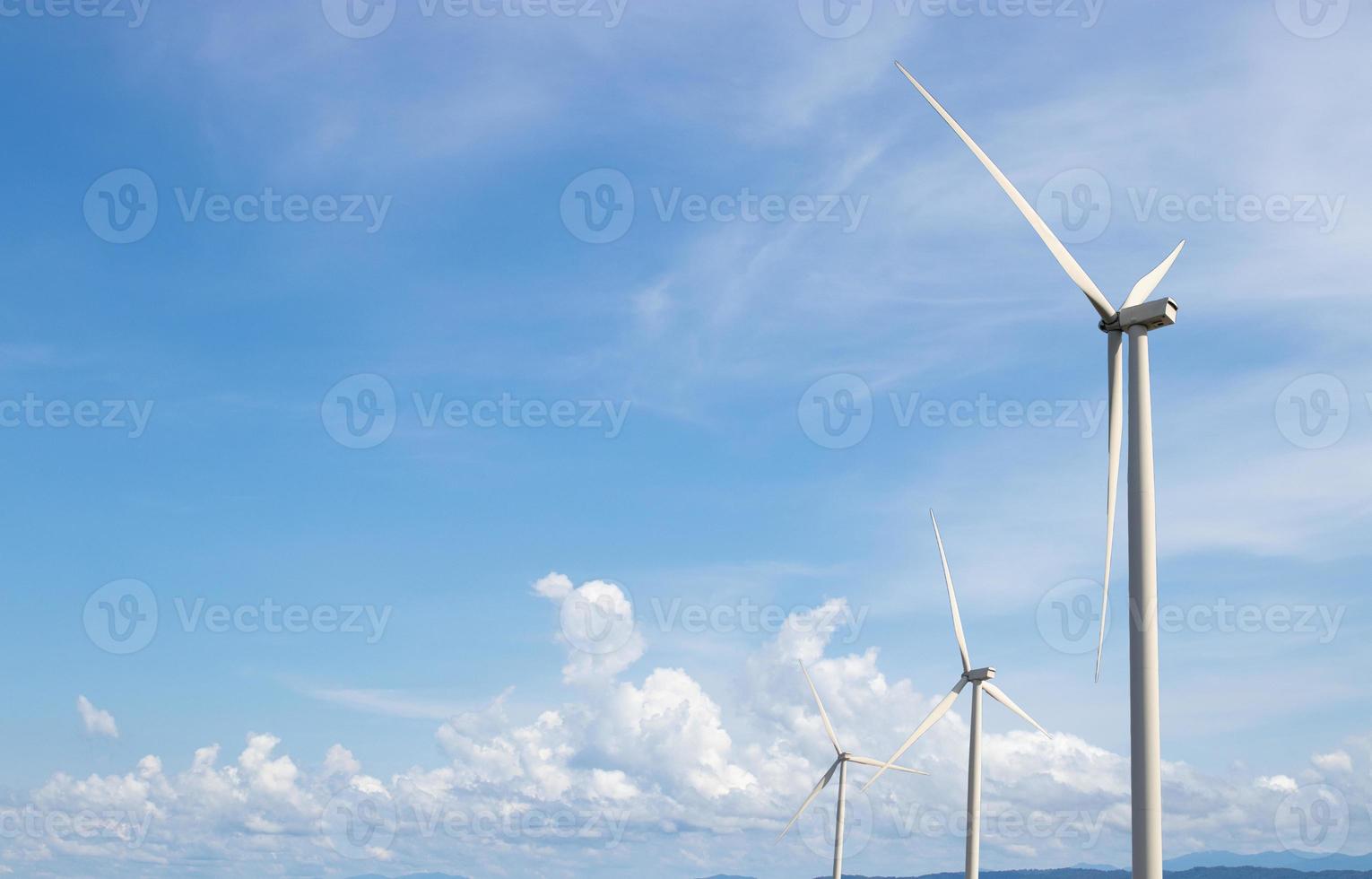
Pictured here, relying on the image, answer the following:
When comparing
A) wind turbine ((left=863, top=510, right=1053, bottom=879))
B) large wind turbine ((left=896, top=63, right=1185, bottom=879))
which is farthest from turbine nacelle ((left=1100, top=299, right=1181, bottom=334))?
wind turbine ((left=863, top=510, right=1053, bottom=879))

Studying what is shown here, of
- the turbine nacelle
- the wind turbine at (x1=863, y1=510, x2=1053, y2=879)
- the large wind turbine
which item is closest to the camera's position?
the large wind turbine

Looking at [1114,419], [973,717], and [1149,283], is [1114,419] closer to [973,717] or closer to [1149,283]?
[1149,283]

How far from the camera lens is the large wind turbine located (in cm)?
2720

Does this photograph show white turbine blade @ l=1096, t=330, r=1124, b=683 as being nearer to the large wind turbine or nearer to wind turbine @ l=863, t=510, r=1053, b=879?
the large wind turbine

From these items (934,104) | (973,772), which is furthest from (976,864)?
(934,104)

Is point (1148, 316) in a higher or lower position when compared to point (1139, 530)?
higher

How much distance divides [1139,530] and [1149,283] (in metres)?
9.84

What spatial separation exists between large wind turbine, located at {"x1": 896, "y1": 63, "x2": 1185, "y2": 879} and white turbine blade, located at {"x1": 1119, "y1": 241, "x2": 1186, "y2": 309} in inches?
1.9

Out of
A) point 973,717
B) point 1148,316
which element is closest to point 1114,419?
point 1148,316

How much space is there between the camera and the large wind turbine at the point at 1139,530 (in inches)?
1071

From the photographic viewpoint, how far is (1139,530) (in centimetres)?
2903

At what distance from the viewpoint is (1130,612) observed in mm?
28516

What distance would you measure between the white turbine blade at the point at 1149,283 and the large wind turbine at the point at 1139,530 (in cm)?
5

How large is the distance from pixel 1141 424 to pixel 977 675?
4746 centimetres
